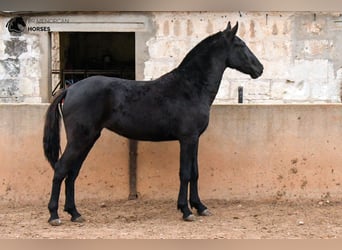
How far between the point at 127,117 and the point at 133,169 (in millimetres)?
885

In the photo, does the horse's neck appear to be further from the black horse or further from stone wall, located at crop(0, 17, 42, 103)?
stone wall, located at crop(0, 17, 42, 103)

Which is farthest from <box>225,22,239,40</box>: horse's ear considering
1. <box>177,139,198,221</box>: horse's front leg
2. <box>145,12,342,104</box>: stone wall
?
<box>145,12,342,104</box>: stone wall

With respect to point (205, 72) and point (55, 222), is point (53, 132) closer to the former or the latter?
point (55, 222)

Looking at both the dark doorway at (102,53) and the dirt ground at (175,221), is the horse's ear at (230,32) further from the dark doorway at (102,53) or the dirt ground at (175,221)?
the dark doorway at (102,53)

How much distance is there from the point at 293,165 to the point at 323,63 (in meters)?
3.95

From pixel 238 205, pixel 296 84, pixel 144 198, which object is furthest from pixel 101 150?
pixel 296 84

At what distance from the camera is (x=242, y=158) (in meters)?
5.59

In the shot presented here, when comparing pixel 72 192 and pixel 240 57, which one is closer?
pixel 72 192

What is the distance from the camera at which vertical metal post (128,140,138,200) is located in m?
5.55

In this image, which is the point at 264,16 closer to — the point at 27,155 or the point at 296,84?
the point at 296,84

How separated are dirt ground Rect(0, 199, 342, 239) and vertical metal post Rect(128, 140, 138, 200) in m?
0.09

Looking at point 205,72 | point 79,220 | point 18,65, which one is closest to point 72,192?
point 79,220

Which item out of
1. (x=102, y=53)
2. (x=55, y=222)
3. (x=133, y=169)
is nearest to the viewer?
(x=55, y=222)

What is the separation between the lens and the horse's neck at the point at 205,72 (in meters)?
5.04
